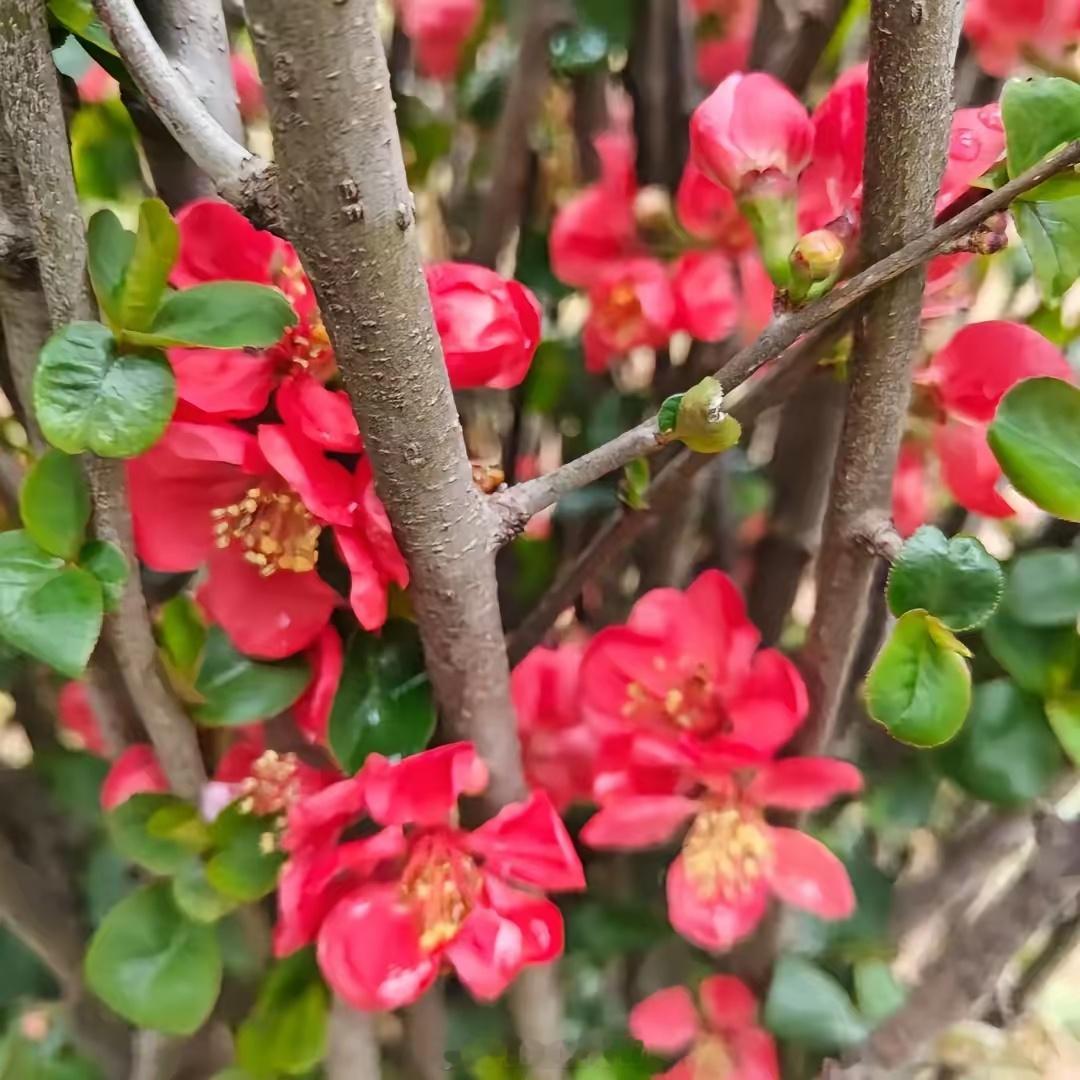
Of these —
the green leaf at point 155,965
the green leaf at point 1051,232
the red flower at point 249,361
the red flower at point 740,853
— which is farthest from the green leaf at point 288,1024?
the green leaf at point 1051,232

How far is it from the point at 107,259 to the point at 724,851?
30 cm

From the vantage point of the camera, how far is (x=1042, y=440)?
29 cm

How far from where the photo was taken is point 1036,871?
0.46m

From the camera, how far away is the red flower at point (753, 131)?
0.30 m

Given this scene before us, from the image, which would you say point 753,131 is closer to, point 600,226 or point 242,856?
point 600,226

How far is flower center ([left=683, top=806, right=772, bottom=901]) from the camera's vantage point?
16.6 inches

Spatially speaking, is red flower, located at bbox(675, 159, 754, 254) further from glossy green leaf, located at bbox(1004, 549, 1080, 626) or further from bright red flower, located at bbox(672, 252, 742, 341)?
glossy green leaf, located at bbox(1004, 549, 1080, 626)

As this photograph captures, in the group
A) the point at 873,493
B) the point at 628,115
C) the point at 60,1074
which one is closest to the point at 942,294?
the point at 873,493

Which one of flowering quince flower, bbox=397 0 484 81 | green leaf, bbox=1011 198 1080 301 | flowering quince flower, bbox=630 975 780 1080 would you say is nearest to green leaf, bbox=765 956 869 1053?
flowering quince flower, bbox=630 975 780 1080

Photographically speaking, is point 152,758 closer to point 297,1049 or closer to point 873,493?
point 297,1049

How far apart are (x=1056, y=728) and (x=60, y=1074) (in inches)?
18.6


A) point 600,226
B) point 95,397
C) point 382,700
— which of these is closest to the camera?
point 95,397

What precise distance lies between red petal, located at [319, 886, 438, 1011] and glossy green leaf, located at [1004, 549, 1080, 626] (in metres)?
0.24

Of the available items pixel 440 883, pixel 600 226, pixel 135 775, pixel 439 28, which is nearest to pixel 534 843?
pixel 440 883
